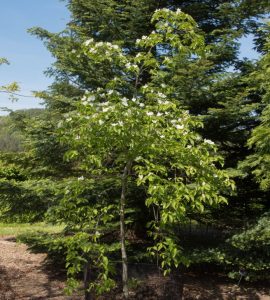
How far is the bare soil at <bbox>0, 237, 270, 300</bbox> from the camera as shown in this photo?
20.2ft

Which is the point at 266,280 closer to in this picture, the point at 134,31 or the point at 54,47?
the point at 134,31

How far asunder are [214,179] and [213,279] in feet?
14.6

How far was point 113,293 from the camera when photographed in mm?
6137

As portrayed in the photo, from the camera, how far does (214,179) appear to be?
3.93m

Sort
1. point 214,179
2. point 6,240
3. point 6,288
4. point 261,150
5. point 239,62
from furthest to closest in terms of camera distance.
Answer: point 6,240 → point 239,62 → point 6,288 → point 261,150 → point 214,179

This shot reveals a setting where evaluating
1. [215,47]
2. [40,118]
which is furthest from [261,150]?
[40,118]

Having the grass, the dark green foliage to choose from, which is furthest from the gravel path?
the dark green foliage

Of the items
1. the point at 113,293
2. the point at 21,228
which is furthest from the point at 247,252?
the point at 21,228

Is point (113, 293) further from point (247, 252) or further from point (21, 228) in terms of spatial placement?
point (21, 228)

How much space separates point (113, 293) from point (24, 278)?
193 cm

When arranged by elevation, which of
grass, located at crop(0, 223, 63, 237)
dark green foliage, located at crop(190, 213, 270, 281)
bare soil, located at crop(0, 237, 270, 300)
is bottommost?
bare soil, located at crop(0, 237, 270, 300)

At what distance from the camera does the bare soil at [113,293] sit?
615cm

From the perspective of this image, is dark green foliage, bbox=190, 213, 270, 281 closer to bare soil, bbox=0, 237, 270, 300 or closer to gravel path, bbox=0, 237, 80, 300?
bare soil, bbox=0, 237, 270, 300

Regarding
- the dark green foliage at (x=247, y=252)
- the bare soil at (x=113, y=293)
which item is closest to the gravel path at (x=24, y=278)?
the bare soil at (x=113, y=293)
